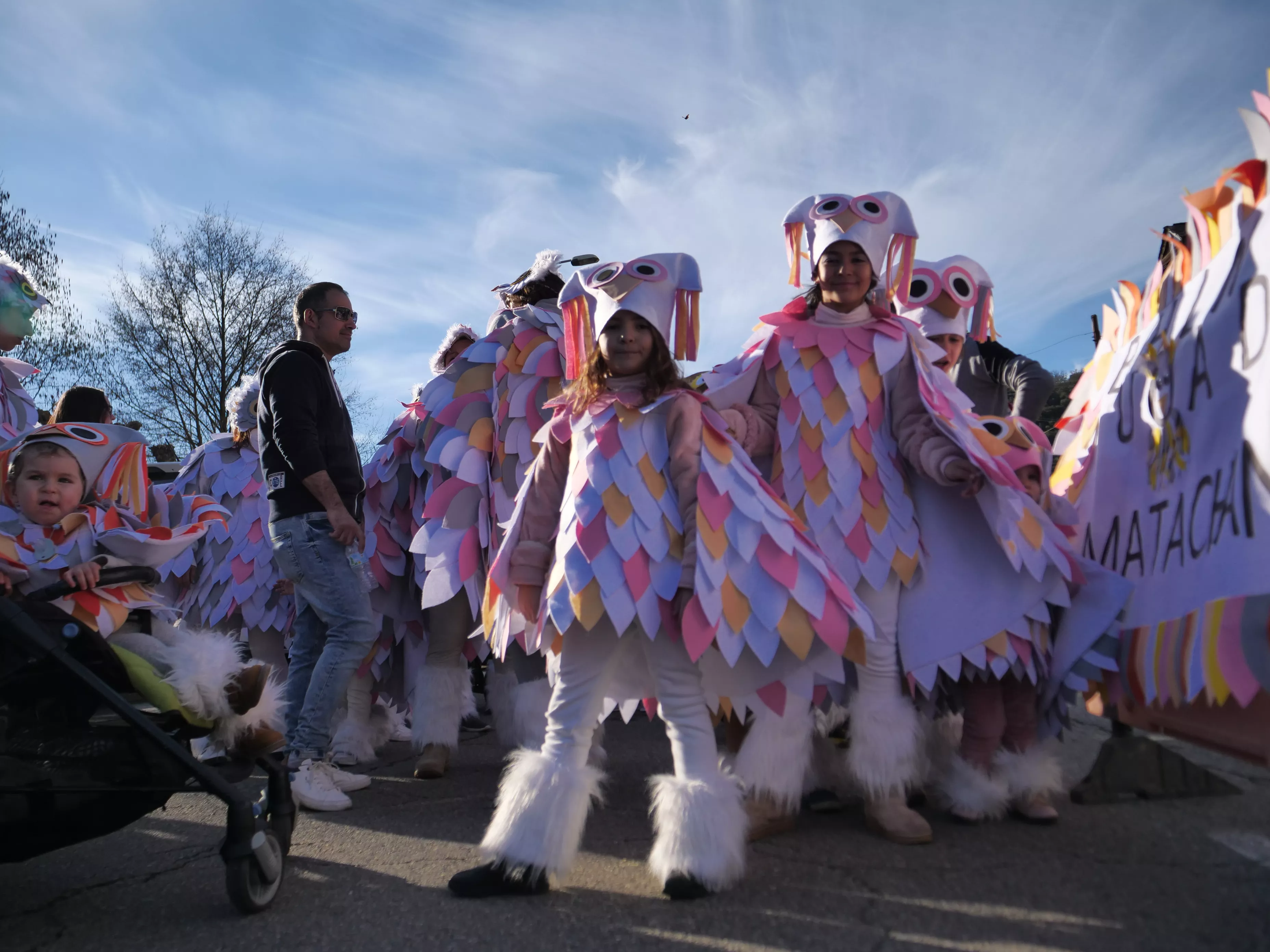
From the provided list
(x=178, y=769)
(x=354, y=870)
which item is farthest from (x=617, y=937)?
(x=178, y=769)

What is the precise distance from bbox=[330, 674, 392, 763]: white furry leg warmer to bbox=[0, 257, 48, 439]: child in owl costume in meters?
1.87

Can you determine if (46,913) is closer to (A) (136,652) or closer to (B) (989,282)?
(A) (136,652)

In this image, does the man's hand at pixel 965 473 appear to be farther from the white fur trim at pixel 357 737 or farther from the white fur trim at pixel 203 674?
the white fur trim at pixel 357 737

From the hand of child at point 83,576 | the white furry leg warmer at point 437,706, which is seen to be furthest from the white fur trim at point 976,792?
the hand of child at point 83,576

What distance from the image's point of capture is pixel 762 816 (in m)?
2.96

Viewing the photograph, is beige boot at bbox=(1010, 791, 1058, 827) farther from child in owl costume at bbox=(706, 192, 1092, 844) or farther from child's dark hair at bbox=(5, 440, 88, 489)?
child's dark hair at bbox=(5, 440, 88, 489)

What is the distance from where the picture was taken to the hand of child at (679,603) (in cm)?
251

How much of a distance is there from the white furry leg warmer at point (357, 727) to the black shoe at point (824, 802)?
2.18 metres

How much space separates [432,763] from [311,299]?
2.03m

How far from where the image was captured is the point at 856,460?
3129 millimetres

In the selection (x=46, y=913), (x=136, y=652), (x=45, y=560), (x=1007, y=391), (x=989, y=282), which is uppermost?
(x=989, y=282)

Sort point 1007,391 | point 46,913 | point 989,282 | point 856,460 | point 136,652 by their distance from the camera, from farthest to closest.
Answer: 1. point 1007,391
2. point 989,282
3. point 856,460
4. point 136,652
5. point 46,913

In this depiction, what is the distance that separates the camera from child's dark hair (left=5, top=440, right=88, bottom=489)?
287 centimetres

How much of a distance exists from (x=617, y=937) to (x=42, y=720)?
1473mm
